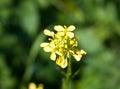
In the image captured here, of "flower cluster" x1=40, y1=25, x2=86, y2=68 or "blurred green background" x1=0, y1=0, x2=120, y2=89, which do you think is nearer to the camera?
"flower cluster" x1=40, y1=25, x2=86, y2=68

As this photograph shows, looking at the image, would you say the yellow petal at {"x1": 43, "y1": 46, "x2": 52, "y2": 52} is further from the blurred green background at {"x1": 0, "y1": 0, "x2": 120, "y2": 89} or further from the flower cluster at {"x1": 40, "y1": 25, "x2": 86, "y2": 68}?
the blurred green background at {"x1": 0, "y1": 0, "x2": 120, "y2": 89}

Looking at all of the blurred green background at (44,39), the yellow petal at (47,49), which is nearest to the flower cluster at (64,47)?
the yellow petal at (47,49)

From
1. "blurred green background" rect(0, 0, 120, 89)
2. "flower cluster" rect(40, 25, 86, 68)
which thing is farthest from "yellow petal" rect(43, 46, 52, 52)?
"blurred green background" rect(0, 0, 120, 89)

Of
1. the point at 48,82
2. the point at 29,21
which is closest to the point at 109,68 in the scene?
the point at 48,82

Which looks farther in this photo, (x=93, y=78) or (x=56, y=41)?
(x=93, y=78)

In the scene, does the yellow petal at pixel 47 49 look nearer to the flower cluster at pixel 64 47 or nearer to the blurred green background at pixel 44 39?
the flower cluster at pixel 64 47

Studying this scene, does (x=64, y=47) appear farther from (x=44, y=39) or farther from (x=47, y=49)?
(x=44, y=39)

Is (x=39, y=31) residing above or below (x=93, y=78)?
above

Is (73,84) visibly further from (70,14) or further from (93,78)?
(70,14)
